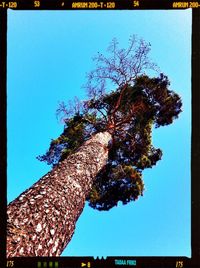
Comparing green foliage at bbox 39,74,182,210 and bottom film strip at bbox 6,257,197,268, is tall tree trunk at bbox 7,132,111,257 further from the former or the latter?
green foliage at bbox 39,74,182,210

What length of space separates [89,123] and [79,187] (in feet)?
3.83

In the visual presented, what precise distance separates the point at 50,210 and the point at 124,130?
1778 millimetres

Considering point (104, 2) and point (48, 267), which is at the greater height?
point (104, 2)

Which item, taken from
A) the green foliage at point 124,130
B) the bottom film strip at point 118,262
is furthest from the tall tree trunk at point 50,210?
the green foliage at point 124,130

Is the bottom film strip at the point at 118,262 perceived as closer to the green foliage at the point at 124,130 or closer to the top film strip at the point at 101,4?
the green foliage at the point at 124,130

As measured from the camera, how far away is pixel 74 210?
3.35 m

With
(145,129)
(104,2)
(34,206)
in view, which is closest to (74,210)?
(34,206)

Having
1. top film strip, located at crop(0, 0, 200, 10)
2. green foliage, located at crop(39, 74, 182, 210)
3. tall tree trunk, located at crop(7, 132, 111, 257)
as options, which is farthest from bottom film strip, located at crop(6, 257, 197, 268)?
top film strip, located at crop(0, 0, 200, 10)

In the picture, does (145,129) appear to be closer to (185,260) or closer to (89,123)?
(89,123)

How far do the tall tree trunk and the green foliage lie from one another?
451 millimetres

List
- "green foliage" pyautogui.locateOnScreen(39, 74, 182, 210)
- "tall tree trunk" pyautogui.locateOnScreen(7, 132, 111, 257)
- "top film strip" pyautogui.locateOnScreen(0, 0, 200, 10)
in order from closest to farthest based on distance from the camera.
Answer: "tall tree trunk" pyautogui.locateOnScreen(7, 132, 111, 257) → "top film strip" pyautogui.locateOnScreen(0, 0, 200, 10) → "green foliage" pyautogui.locateOnScreen(39, 74, 182, 210)

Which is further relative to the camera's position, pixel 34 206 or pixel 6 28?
pixel 6 28

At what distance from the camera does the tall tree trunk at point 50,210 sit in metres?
2.72

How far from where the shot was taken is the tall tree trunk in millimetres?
2723
